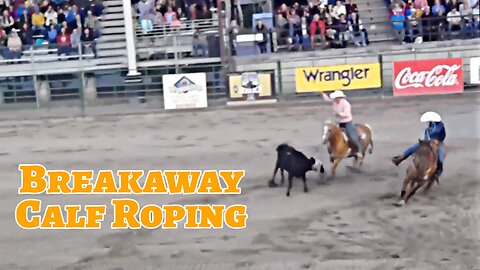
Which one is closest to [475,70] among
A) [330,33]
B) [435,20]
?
[435,20]

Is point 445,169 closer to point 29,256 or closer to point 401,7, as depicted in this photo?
point 29,256

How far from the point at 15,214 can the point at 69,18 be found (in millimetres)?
15846

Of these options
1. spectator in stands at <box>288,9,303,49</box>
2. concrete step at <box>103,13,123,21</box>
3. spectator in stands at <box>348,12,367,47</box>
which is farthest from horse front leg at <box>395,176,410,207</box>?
concrete step at <box>103,13,123,21</box>

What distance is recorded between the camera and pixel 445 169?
13984 millimetres

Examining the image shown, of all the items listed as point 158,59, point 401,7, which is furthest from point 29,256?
point 401,7

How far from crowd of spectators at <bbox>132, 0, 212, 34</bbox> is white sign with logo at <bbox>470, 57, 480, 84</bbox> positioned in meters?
8.59

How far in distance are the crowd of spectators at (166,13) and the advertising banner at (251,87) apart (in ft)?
13.8

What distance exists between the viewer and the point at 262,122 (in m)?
20.2

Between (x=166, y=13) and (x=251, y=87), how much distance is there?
17.4 ft

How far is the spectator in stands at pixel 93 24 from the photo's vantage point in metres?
27.2

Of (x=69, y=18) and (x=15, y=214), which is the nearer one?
(x=15, y=214)

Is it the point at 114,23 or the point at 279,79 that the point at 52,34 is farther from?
the point at 279,79

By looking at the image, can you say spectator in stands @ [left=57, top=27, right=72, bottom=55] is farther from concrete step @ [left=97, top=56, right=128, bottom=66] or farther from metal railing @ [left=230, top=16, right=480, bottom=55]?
metal railing @ [left=230, top=16, right=480, bottom=55]

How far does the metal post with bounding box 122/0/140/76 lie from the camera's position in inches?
1003
